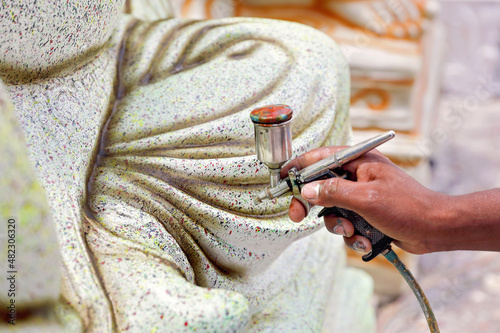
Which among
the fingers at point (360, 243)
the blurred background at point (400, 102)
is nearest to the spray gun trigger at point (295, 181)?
the fingers at point (360, 243)

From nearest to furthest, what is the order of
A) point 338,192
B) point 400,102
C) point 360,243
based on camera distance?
point 338,192 → point 360,243 → point 400,102

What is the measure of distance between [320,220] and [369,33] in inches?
59.6

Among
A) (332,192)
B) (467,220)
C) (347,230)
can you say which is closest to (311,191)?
(332,192)

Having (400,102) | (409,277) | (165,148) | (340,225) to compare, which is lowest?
(400,102)

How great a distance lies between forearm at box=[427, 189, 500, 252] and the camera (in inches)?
27.1

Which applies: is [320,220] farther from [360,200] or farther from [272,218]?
[360,200]

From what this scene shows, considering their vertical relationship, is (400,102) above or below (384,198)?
below

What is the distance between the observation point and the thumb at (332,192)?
0.66 m

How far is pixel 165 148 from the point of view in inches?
32.5

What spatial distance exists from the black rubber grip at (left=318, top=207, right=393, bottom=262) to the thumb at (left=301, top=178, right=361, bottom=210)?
3.0 inches

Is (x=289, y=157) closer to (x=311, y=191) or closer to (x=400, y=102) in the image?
(x=311, y=191)

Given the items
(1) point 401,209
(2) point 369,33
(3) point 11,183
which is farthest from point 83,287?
(2) point 369,33

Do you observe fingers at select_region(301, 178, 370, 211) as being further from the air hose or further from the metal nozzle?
the air hose

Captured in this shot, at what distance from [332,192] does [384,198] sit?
0.24 feet
